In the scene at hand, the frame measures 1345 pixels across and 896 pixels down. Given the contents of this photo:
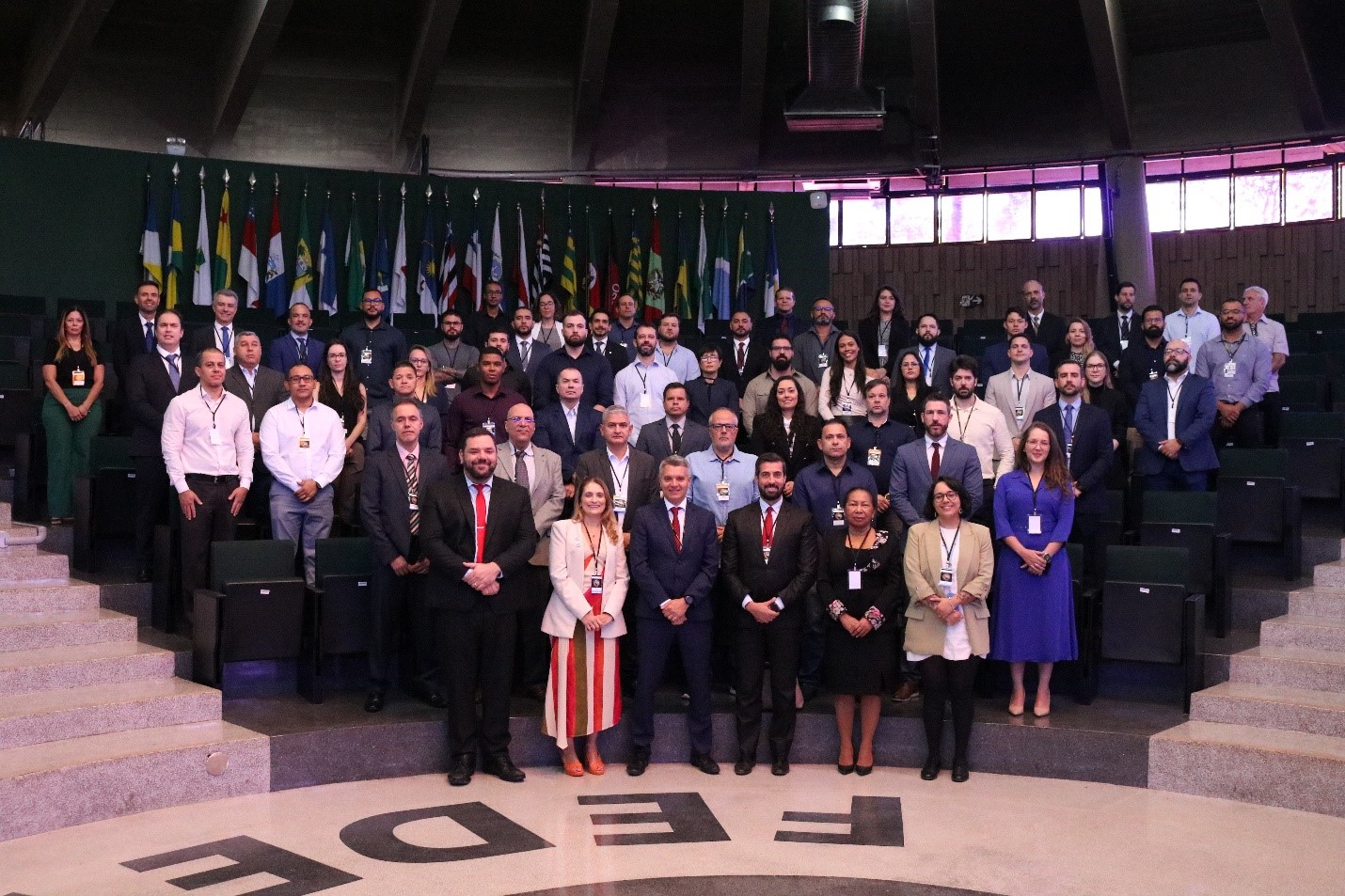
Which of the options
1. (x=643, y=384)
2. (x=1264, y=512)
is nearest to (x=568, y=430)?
(x=643, y=384)

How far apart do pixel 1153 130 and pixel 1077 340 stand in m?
7.15

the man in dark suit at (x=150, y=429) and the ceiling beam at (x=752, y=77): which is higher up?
the ceiling beam at (x=752, y=77)

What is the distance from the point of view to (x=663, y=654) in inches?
263

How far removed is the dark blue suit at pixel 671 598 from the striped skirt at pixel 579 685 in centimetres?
20

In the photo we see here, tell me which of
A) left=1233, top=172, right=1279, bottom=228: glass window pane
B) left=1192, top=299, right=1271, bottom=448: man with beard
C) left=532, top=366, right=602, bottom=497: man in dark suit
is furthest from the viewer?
left=1233, top=172, right=1279, bottom=228: glass window pane

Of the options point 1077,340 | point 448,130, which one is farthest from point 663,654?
point 448,130

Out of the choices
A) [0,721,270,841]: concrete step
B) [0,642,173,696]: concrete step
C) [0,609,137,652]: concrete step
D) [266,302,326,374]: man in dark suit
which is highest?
[266,302,326,374]: man in dark suit

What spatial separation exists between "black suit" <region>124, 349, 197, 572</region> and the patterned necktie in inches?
61.2

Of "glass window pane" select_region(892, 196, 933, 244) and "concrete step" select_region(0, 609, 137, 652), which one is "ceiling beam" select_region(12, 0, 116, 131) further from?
"glass window pane" select_region(892, 196, 933, 244)

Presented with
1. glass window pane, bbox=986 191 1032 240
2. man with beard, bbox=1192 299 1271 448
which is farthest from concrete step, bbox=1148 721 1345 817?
glass window pane, bbox=986 191 1032 240

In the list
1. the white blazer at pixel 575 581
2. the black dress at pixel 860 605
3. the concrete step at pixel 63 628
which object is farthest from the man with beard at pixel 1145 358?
the concrete step at pixel 63 628

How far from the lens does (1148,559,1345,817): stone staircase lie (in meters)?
6.07

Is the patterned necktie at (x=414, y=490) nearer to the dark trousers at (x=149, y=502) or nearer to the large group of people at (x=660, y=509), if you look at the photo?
the large group of people at (x=660, y=509)

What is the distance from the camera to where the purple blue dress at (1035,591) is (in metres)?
6.73
